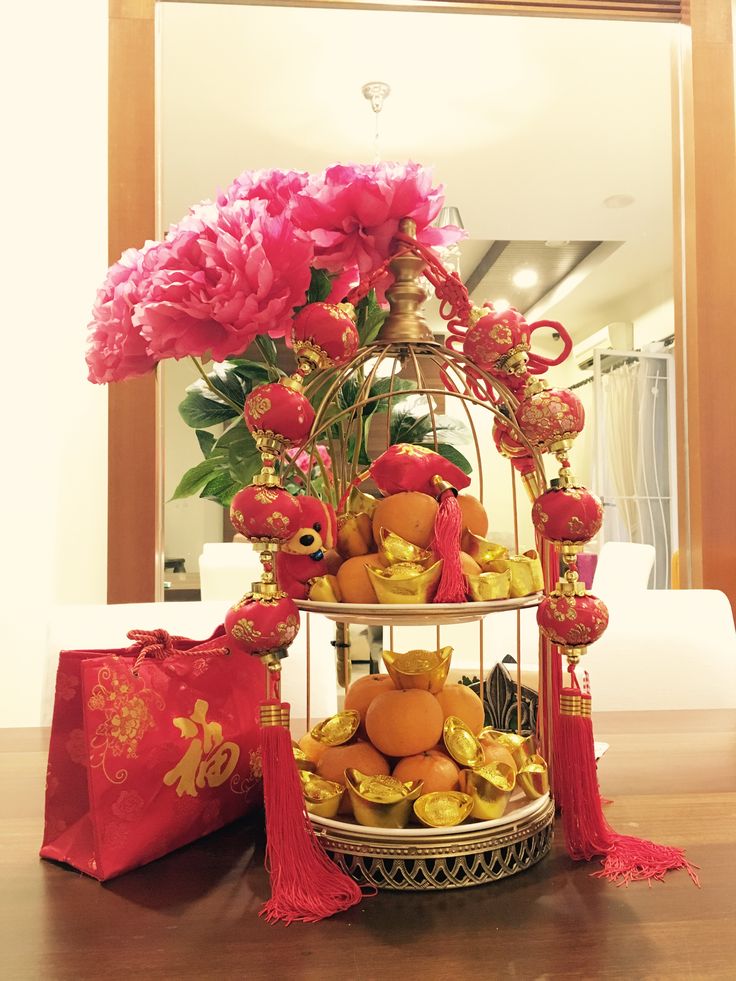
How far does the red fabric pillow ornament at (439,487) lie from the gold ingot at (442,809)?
0.42ft

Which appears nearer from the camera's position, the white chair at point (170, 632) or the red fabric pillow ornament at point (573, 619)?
the red fabric pillow ornament at point (573, 619)

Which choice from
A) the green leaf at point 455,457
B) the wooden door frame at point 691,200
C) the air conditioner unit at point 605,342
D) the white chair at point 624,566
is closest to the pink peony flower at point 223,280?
the green leaf at point 455,457

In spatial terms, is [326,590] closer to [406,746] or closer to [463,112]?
[406,746]

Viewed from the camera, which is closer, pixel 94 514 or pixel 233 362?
pixel 233 362

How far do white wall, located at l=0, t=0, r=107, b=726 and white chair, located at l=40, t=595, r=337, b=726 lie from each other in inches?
28.4

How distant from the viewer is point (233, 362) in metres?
1.02

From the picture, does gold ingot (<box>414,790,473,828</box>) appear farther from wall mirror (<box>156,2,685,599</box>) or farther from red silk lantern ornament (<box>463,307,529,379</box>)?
wall mirror (<box>156,2,685,599</box>)

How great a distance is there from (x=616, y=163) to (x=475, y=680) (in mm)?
2109

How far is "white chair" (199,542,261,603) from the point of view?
73.9 inches

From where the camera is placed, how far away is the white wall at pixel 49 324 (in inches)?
78.7

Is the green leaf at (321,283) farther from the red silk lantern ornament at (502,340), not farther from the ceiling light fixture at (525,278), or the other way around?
the ceiling light fixture at (525,278)

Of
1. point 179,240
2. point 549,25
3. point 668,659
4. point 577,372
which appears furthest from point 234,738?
point 549,25

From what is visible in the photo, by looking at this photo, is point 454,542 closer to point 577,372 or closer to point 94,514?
point 94,514

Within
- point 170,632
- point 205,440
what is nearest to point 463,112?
point 205,440
